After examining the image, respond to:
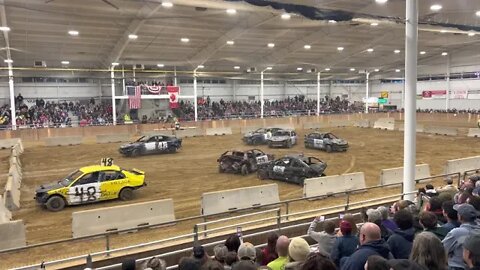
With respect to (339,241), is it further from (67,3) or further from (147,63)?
(147,63)

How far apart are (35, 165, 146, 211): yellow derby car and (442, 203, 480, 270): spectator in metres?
12.3

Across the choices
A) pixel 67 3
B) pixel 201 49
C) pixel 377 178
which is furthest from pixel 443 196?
pixel 201 49

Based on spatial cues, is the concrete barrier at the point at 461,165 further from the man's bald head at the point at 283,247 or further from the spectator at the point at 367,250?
the man's bald head at the point at 283,247

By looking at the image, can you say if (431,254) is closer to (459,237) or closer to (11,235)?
(459,237)

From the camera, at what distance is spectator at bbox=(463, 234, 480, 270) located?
3807 millimetres

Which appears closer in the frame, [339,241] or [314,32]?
[339,241]

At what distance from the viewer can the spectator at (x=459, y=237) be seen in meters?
4.78

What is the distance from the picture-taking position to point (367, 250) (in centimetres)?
430

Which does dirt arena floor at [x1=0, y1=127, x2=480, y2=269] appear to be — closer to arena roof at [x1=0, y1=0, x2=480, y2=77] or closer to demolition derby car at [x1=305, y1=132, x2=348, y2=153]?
demolition derby car at [x1=305, y1=132, x2=348, y2=153]

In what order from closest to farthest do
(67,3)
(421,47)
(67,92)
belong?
(67,3), (67,92), (421,47)

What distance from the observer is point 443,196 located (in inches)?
261

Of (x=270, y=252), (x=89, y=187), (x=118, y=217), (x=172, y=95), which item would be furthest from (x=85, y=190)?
(x=172, y=95)

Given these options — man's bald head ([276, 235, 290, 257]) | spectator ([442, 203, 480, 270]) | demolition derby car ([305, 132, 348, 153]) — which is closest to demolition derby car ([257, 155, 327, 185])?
demolition derby car ([305, 132, 348, 153])

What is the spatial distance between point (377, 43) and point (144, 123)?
26583 millimetres
